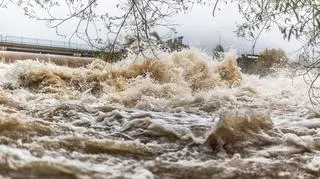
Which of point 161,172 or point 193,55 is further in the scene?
point 193,55

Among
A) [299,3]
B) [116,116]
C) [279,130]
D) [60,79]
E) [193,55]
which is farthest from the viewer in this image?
[193,55]

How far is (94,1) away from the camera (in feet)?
15.9

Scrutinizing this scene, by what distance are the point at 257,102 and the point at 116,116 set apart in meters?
4.25

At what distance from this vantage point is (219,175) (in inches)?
157

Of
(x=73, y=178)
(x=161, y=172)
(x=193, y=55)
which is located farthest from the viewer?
(x=193, y=55)

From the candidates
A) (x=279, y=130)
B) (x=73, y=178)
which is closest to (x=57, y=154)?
(x=73, y=178)

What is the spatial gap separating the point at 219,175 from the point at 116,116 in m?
3.02

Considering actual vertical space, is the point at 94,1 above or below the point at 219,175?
above

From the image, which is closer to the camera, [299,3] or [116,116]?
[299,3]

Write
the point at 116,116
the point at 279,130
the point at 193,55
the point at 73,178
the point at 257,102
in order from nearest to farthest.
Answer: the point at 73,178 < the point at 279,130 < the point at 116,116 < the point at 257,102 < the point at 193,55

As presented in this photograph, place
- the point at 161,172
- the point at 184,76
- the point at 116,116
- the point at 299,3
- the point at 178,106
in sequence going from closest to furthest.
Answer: the point at 161,172, the point at 299,3, the point at 116,116, the point at 178,106, the point at 184,76

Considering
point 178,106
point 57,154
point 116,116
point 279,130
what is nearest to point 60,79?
point 178,106

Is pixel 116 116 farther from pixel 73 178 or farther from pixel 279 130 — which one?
pixel 73 178

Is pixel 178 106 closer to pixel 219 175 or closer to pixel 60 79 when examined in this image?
pixel 60 79
